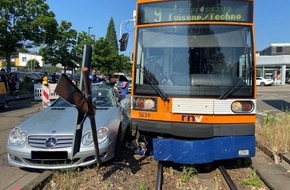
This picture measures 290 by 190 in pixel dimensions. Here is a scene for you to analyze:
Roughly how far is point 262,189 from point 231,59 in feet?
7.21

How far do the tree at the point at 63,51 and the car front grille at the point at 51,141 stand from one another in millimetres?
30481

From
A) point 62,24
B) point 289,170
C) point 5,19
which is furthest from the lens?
point 62,24

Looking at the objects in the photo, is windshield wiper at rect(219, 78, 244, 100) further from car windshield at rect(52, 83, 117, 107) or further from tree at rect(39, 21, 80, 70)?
tree at rect(39, 21, 80, 70)

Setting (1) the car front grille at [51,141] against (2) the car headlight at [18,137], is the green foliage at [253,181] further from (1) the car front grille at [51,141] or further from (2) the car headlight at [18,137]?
(2) the car headlight at [18,137]

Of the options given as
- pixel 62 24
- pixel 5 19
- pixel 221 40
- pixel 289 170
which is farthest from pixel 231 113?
pixel 62 24

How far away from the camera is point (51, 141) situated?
6426 millimetres

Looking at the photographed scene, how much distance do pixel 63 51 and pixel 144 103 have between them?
1248 inches

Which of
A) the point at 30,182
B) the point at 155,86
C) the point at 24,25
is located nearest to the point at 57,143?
the point at 30,182

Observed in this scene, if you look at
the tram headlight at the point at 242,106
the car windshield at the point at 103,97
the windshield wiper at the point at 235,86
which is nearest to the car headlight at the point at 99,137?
the car windshield at the point at 103,97

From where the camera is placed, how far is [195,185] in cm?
619

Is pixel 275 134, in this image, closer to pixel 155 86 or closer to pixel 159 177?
pixel 155 86

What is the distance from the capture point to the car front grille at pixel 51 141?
20.9 ft

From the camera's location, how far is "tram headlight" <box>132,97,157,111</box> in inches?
259

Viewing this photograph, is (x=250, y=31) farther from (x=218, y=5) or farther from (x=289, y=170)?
(x=289, y=170)
